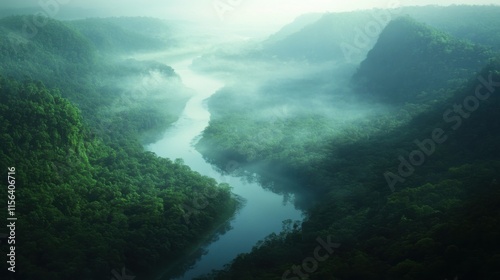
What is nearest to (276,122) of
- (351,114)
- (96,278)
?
(351,114)

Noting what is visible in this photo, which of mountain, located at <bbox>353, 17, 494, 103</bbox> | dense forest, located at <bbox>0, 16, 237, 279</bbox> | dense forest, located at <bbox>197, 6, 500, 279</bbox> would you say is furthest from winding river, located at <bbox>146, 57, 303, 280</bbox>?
mountain, located at <bbox>353, 17, 494, 103</bbox>

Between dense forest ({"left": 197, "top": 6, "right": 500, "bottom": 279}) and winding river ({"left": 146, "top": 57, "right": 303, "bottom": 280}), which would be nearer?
dense forest ({"left": 197, "top": 6, "right": 500, "bottom": 279})

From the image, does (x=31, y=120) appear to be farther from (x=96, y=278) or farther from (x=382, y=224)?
(x=382, y=224)

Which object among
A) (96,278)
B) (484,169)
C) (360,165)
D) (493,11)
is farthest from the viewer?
(493,11)

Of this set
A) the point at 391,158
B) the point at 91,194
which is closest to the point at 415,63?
the point at 391,158

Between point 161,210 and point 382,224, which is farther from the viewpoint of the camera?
point 161,210

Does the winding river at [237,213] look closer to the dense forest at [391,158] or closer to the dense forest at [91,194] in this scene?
the dense forest at [91,194]

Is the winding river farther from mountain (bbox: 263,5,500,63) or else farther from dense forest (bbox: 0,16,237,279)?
mountain (bbox: 263,5,500,63)
